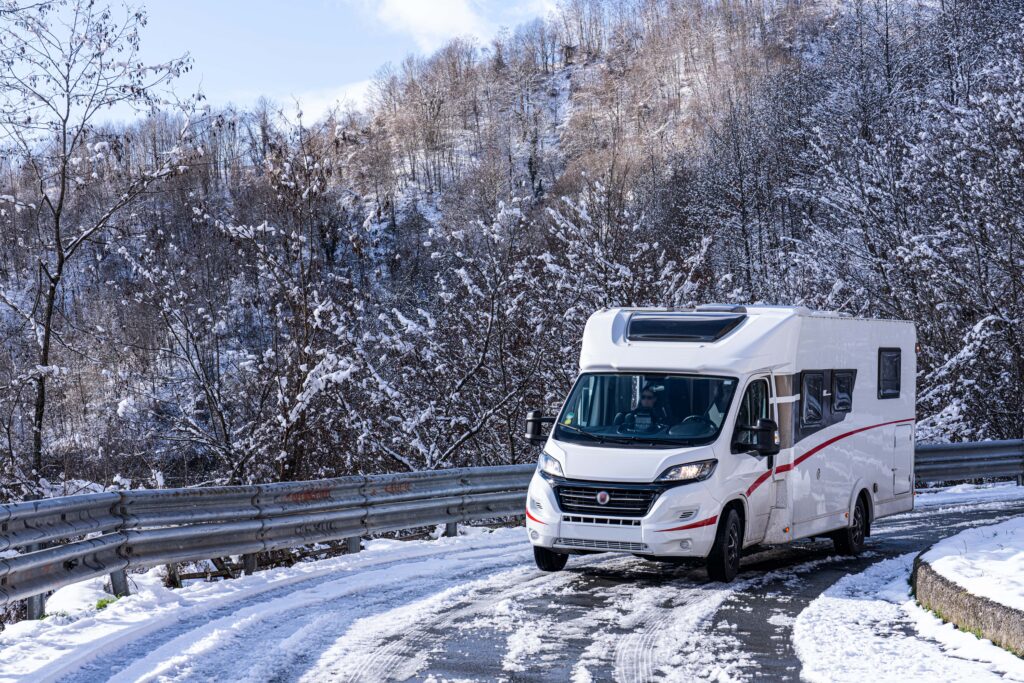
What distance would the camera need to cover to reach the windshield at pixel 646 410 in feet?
34.9

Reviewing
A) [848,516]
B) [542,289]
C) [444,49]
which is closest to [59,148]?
[848,516]

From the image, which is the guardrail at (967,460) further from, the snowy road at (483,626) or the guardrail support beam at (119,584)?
the guardrail support beam at (119,584)

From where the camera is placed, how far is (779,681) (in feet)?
21.8

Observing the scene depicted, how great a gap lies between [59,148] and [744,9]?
563ft

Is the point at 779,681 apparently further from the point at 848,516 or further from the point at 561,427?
the point at 848,516

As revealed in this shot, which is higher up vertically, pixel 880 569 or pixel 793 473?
pixel 793 473

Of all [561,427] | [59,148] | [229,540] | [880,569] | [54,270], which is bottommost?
[880,569]

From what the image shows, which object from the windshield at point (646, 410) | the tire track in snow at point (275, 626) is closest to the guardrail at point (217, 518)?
the tire track in snow at point (275, 626)

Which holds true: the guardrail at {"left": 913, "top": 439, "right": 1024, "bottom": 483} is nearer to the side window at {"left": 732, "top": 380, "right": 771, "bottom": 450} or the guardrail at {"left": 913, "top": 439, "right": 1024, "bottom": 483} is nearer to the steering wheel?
the side window at {"left": 732, "top": 380, "right": 771, "bottom": 450}

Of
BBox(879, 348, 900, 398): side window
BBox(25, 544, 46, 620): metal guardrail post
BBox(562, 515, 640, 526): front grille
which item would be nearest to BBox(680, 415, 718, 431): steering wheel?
BBox(562, 515, 640, 526): front grille

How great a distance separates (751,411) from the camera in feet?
36.4

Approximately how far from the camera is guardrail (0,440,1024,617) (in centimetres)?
780

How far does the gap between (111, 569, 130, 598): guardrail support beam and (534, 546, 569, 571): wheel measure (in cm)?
379

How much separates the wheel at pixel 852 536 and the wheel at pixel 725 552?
245cm
